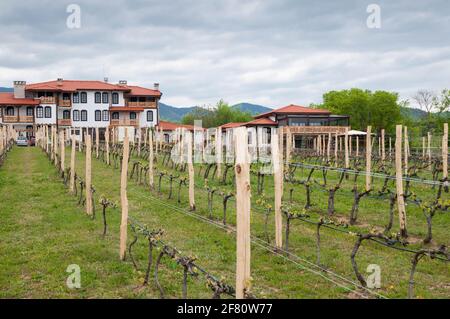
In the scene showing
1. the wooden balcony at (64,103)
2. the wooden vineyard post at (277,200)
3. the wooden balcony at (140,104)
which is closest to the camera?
the wooden vineyard post at (277,200)

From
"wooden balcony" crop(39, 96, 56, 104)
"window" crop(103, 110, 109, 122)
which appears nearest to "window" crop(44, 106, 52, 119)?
"wooden balcony" crop(39, 96, 56, 104)

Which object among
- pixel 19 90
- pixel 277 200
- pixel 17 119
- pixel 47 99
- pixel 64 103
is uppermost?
pixel 19 90

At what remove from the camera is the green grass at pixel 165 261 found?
24.2ft

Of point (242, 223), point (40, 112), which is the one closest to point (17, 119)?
point (40, 112)

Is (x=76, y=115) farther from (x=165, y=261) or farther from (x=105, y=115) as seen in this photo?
(x=165, y=261)

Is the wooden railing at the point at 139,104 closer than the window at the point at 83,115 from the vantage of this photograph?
No

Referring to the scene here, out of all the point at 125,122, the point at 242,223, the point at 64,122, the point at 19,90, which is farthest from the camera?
the point at 125,122

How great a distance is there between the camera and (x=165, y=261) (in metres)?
8.82

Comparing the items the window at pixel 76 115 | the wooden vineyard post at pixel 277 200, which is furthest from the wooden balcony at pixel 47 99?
the wooden vineyard post at pixel 277 200

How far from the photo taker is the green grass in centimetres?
737

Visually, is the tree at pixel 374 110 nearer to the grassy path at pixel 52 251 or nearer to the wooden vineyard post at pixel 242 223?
the grassy path at pixel 52 251

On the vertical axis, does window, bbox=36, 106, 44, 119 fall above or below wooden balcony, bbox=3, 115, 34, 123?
A: above

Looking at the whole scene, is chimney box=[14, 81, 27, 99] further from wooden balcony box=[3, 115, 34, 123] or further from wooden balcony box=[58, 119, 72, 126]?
wooden balcony box=[58, 119, 72, 126]

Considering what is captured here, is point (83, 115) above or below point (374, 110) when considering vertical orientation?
below
